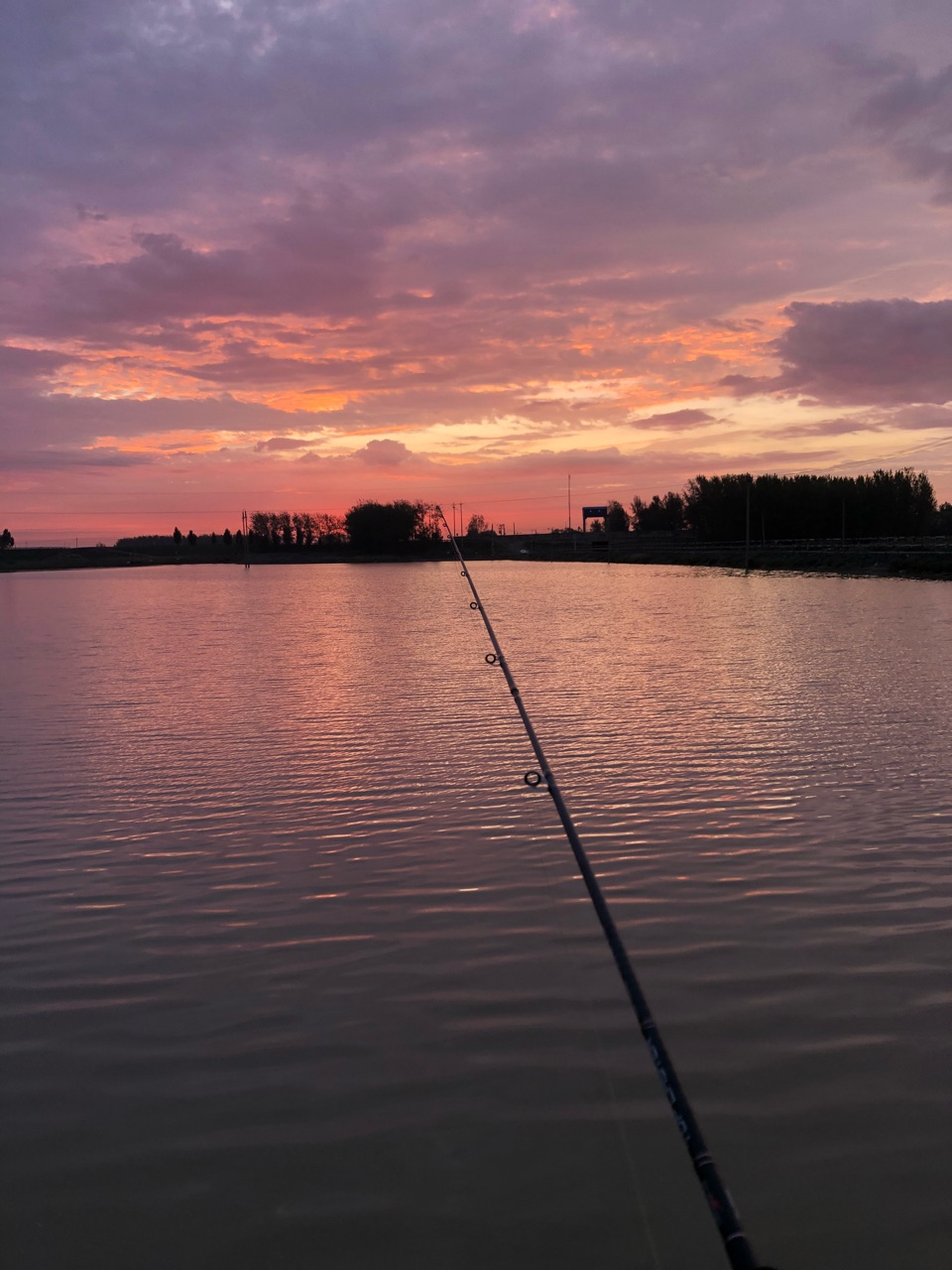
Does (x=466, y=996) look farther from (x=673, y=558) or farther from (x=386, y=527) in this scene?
(x=386, y=527)

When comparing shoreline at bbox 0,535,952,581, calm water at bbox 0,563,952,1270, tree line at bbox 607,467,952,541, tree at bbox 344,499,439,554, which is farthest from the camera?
tree at bbox 344,499,439,554

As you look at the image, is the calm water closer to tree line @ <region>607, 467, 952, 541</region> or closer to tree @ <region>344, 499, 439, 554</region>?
tree line @ <region>607, 467, 952, 541</region>

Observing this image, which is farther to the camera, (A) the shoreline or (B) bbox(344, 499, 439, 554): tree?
(B) bbox(344, 499, 439, 554): tree

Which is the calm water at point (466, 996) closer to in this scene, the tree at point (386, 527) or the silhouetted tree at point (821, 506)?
the silhouetted tree at point (821, 506)

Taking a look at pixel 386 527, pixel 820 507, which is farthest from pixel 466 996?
pixel 386 527

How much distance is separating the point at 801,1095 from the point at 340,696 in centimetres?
1236

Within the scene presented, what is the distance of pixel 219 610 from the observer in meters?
40.9

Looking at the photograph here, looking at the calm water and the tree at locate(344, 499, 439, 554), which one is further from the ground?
the tree at locate(344, 499, 439, 554)

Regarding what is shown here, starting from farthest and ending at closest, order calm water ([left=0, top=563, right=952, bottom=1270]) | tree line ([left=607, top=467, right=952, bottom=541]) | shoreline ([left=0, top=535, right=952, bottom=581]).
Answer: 1. tree line ([left=607, top=467, right=952, bottom=541])
2. shoreline ([left=0, top=535, right=952, bottom=581])
3. calm water ([left=0, top=563, right=952, bottom=1270])

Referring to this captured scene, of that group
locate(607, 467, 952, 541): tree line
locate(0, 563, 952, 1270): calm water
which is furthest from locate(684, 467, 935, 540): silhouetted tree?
locate(0, 563, 952, 1270): calm water

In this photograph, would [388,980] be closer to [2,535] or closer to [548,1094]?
[548,1094]

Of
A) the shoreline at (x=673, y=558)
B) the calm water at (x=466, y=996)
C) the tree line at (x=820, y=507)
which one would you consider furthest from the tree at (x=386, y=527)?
the calm water at (x=466, y=996)

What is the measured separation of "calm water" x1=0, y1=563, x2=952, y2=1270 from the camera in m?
3.62

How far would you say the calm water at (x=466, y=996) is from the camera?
11.9 feet
